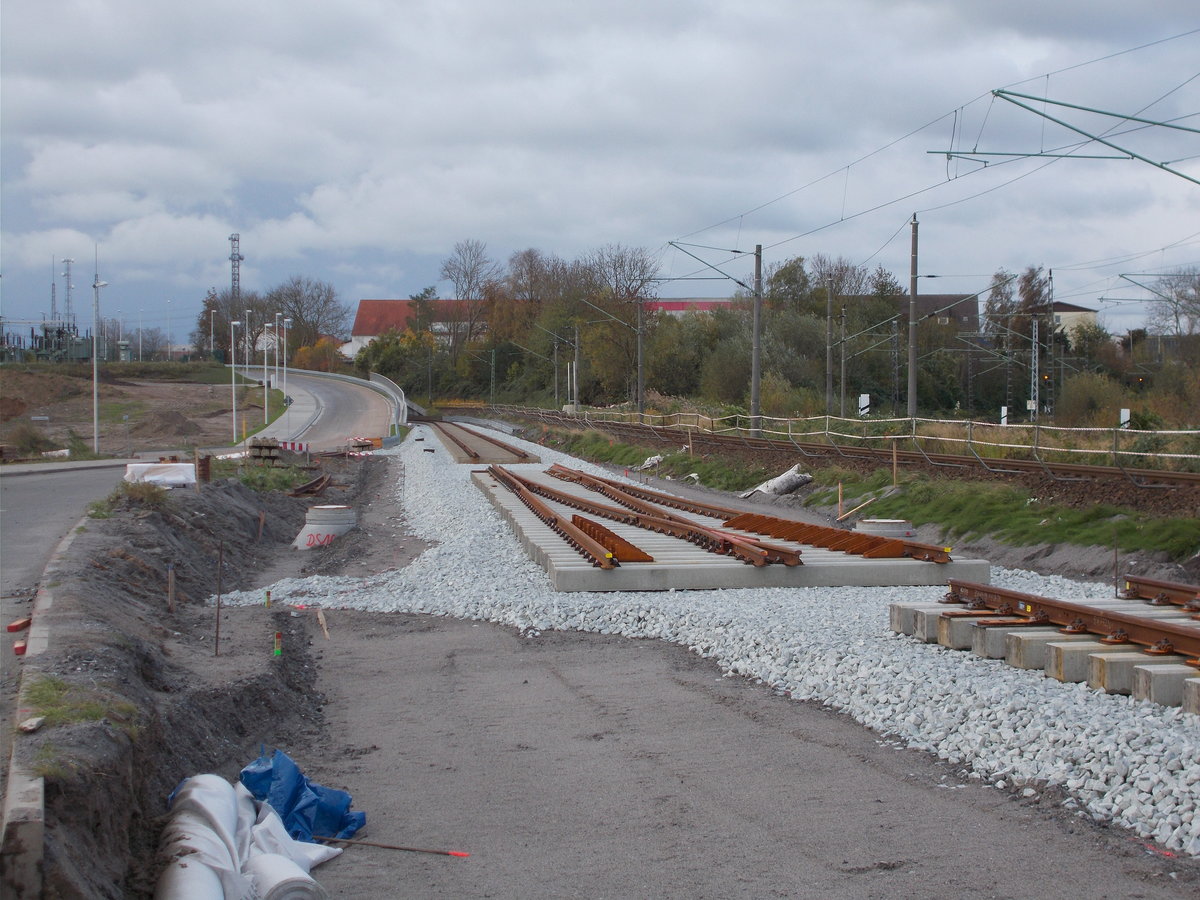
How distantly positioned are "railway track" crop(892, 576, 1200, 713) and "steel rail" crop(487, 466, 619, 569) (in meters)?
4.60

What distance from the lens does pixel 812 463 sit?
3039 centimetres

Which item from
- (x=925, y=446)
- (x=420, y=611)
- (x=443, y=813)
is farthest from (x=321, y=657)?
(x=925, y=446)

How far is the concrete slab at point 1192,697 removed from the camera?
7035 mm

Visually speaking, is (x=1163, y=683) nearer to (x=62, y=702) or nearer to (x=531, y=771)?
(x=531, y=771)

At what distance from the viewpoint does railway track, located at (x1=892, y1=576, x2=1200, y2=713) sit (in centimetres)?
766

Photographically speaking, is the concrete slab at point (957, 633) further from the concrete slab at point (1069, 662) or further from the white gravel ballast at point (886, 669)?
the concrete slab at point (1069, 662)

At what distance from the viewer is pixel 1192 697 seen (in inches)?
279

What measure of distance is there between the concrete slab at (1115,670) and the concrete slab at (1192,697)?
587mm

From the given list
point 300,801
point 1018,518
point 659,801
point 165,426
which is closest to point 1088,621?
point 659,801

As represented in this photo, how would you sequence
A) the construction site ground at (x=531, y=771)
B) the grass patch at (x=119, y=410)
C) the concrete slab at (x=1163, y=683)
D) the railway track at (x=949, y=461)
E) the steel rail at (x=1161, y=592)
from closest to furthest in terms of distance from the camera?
the construction site ground at (x=531, y=771), the concrete slab at (x=1163, y=683), the steel rail at (x=1161, y=592), the railway track at (x=949, y=461), the grass patch at (x=119, y=410)

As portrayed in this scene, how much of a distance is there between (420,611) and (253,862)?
313 inches

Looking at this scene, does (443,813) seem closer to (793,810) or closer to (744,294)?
(793,810)

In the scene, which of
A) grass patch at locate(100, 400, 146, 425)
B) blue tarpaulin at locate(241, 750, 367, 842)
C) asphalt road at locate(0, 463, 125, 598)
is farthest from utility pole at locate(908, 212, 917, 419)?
grass patch at locate(100, 400, 146, 425)

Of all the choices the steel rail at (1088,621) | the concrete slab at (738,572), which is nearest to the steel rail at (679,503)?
the concrete slab at (738,572)
